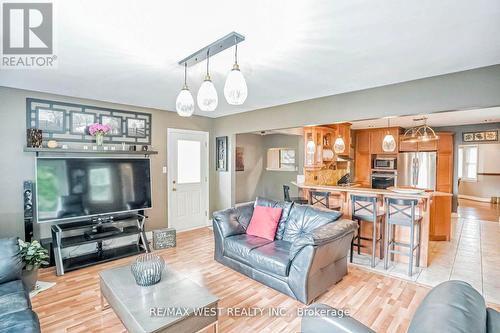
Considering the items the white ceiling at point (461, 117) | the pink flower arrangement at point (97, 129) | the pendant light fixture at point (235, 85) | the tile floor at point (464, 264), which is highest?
the white ceiling at point (461, 117)

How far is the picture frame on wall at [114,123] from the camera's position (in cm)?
433

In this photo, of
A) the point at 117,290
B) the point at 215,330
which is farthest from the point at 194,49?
the point at 215,330

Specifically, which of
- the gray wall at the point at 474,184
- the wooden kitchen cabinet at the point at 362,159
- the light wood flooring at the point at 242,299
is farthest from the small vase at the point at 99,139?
the gray wall at the point at 474,184

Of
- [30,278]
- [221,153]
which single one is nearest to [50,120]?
[30,278]

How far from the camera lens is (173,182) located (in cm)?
521

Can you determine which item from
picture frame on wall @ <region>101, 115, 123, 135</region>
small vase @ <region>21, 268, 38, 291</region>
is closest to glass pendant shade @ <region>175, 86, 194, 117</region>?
small vase @ <region>21, 268, 38, 291</region>

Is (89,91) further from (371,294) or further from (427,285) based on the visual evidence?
(427,285)

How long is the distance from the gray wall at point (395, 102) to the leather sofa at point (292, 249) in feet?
4.80

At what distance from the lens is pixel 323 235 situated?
2.64m

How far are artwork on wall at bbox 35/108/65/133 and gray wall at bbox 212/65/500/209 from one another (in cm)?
308

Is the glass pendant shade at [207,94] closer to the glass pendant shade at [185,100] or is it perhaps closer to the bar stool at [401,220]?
the glass pendant shade at [185,100]

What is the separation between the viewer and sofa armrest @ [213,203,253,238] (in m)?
3.56

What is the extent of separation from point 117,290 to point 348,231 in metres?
2.38

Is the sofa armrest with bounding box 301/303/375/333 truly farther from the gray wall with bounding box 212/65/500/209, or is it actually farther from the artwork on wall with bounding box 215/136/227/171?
the artwork on wall with bounding box 215/136/227/171
